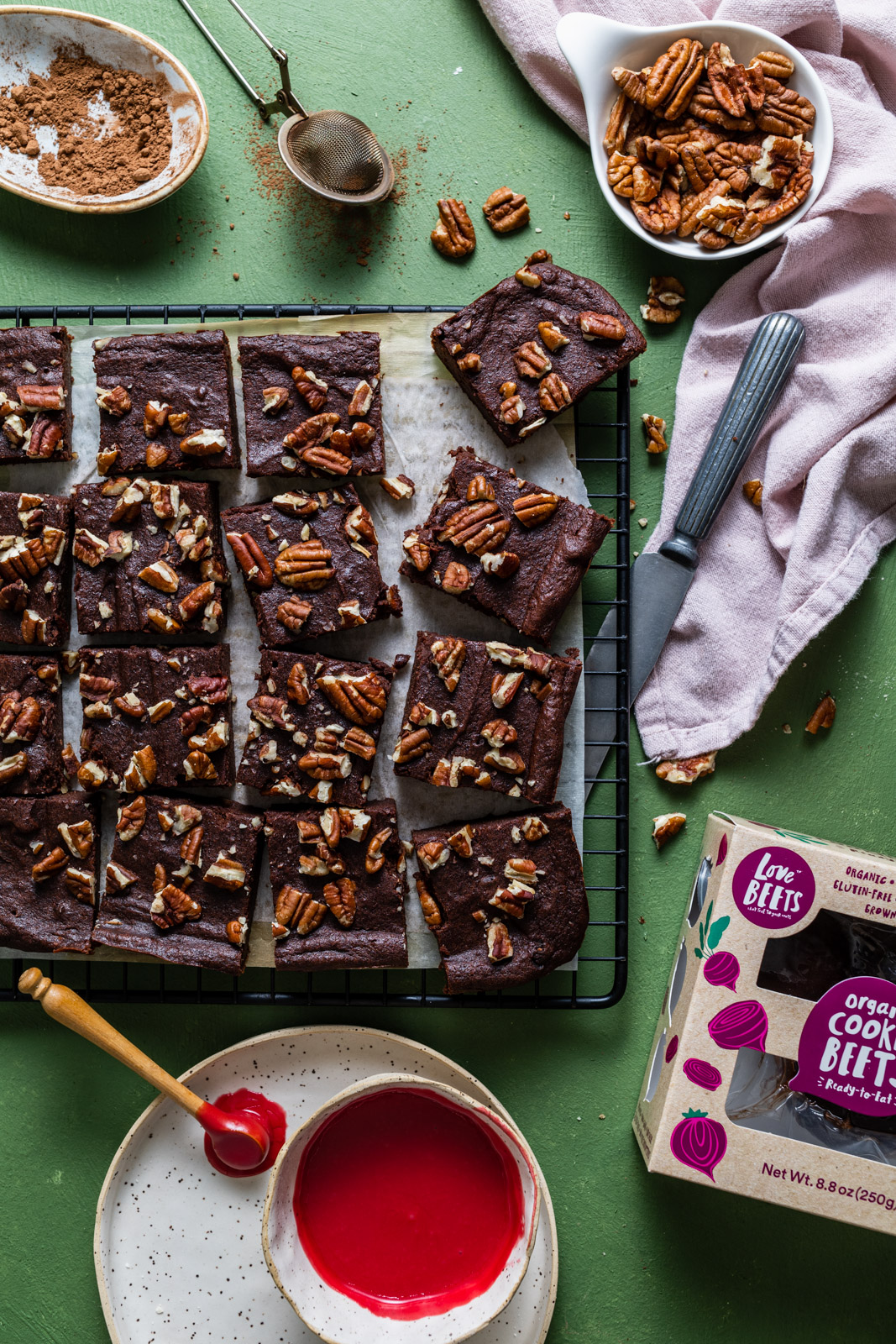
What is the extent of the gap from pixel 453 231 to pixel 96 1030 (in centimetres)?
244

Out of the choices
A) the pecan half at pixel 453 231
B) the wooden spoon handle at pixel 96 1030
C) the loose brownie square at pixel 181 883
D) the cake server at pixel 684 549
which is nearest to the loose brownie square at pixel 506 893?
the cake server at pixel 684 549

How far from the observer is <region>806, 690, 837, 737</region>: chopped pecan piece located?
9.40 feet

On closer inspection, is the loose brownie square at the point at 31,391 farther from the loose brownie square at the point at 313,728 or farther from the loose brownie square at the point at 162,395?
the loose brownie square at the point at 313,728

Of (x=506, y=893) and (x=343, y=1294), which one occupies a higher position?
(x=506, y=893)

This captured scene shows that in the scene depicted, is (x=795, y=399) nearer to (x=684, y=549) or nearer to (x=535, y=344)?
(x=684, y=549)

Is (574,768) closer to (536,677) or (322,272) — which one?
(536,677)

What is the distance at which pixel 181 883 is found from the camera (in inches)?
106

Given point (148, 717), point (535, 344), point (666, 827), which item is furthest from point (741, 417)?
point (148, 717)

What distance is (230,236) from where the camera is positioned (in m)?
2.88

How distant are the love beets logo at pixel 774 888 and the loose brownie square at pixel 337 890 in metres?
0.93

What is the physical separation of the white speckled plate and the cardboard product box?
59 centimetres

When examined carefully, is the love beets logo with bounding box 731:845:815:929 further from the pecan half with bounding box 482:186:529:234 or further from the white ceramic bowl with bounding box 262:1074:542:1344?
the pecan half with bounding box 482:186:529:234

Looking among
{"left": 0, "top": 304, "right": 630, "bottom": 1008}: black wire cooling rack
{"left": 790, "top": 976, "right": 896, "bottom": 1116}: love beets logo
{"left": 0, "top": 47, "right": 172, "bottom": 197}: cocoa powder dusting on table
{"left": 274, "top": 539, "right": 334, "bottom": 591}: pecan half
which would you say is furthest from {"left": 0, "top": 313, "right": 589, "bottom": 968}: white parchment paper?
{"left": 790, "top": 976, "right": 896, "bottom": 1116}: love beets logo

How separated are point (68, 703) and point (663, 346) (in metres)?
2.04
